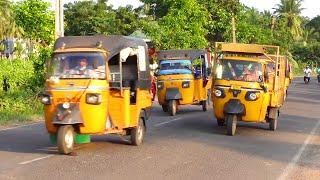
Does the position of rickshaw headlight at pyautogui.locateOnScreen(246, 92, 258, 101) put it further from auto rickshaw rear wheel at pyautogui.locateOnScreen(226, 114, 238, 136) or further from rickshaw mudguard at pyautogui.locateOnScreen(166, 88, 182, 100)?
rickshaw mudguard at pyautogui.locateOnScreen(166, 88, 182, 100)

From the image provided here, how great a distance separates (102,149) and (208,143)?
268cm

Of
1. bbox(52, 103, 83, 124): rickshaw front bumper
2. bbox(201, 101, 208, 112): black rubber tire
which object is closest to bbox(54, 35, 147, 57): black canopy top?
bbox(52, 103, 83, 124): rickshaw front bumper

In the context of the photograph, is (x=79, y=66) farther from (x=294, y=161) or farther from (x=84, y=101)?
(x=294, y=161)

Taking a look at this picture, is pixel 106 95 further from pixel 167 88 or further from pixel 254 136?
pixel 167 88

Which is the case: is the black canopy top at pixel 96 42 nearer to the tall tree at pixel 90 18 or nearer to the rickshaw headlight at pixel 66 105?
the rickshaw headlight at pixel 66 105

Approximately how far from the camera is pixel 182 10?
3638cm

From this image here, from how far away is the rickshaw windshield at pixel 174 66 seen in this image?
21.4 metres

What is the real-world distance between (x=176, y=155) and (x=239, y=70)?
4.69 metres

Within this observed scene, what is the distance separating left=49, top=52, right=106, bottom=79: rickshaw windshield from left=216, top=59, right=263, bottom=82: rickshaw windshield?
491 centimetres

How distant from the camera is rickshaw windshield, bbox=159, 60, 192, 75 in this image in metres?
21.4

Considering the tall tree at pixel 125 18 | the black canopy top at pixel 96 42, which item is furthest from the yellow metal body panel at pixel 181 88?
the tall tree at pixel 125 18

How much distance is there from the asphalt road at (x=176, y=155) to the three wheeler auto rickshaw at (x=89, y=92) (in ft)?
1.63

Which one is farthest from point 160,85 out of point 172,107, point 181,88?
point 172,107

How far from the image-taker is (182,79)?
20969 mm
